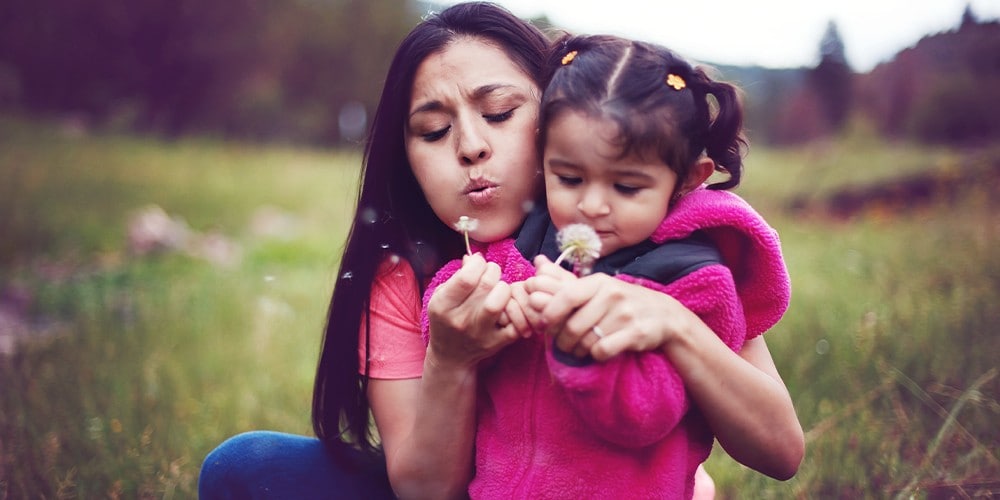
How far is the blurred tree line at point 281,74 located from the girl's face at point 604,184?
90 cm

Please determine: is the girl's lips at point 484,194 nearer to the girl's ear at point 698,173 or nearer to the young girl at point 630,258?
the young girl at point 630,258

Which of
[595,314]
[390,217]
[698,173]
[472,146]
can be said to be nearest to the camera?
[595,314]

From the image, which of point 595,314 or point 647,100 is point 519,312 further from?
point 647,100

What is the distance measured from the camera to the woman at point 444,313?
4.34 ft

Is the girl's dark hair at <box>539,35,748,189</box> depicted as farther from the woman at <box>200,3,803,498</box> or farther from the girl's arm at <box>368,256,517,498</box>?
the girl's arm at <box>368,256,517,498</box>

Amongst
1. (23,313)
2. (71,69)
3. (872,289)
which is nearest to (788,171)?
(872,289)

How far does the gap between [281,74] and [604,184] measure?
25713mm

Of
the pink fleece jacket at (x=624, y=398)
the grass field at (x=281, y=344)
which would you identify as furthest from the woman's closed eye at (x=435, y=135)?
the grass field at (x=281, y=344)

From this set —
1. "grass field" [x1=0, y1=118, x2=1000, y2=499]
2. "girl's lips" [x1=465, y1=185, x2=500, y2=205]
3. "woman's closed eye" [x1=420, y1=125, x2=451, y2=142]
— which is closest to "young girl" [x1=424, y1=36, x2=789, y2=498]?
"girl's lips" [x1=465, y1=185, x2=500, y2=205]

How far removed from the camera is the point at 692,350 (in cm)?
130

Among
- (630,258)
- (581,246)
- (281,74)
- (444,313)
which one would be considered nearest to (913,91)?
(630,258)

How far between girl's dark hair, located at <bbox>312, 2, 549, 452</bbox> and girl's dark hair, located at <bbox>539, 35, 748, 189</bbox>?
331mm

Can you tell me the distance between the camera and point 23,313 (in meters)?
5.57

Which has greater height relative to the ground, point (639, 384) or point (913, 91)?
point (639, 384)
